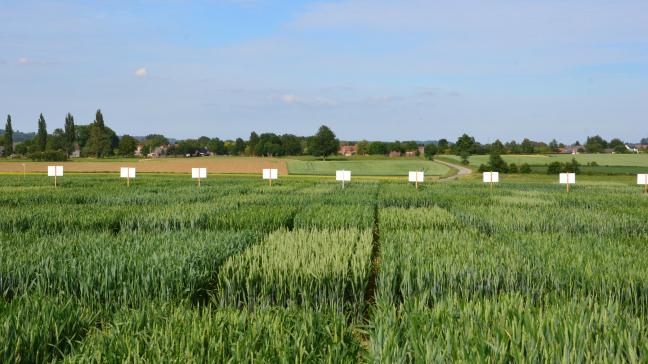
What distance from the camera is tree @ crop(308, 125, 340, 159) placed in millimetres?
99550

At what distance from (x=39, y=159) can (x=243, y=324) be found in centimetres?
10154

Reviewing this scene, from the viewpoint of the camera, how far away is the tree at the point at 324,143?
99.6 m

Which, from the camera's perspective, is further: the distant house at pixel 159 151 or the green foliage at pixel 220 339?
the distant house at pixel 159 151

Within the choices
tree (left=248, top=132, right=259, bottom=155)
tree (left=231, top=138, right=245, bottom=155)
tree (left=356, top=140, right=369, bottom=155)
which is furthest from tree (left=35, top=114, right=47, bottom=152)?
tree (left=356, top=140, right=369, bottom=155)

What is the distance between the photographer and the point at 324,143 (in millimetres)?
99562

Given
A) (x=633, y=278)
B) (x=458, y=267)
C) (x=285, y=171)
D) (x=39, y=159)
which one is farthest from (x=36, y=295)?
(x=39, y=159)

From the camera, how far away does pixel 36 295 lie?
4.84m

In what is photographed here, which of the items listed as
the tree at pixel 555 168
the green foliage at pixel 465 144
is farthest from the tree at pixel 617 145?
the tree at pixel 555 168

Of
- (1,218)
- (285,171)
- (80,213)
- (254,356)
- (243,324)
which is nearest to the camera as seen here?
(254,356)

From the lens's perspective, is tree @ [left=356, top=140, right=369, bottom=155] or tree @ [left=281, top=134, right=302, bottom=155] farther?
tree @ [left=356, top=140, right=369, bottom=155]

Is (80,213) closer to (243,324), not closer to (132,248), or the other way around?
(132,248)

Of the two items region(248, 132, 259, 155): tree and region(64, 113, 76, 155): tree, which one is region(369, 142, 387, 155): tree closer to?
region(248, 132, 259, 155): tree

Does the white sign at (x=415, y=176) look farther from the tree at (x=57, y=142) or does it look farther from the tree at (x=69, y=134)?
the tree at (x=57, y=142)

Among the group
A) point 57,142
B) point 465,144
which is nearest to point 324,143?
point 465,144
